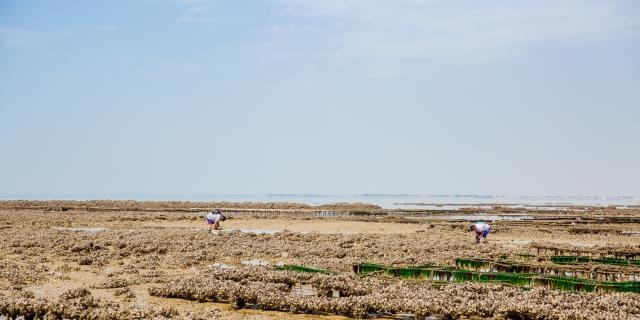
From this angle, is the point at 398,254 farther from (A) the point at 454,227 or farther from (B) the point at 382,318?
(A) the point at 454,227

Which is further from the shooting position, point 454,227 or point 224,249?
point 454,227

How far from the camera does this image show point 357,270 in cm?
2156

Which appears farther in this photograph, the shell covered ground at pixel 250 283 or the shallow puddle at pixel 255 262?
the shallow puddle at pixel 255 262

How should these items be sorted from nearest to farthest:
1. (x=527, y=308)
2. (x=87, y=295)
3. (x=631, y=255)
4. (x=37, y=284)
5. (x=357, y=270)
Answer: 1. (x=527, y=308)
2. (x=87, y=295)
3. (x=37, y=284)
4. (x=357, y=270)
5. (x=631, y=255)

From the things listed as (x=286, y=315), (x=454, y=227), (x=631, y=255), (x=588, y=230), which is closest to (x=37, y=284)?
(x=286, y=315)

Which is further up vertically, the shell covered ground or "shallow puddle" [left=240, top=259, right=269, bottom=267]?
the shell covered ground

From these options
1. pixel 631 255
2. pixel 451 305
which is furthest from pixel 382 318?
pixel 631 255

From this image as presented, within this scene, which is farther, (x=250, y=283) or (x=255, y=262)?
Result: (x=255, y=262)

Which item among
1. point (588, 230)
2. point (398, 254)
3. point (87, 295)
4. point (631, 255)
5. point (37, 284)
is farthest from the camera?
point (588, 230)

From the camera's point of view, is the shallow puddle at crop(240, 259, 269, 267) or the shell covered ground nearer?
the shell covered ground

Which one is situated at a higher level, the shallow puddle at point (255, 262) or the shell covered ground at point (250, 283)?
the shell covered ground at point (250, 283)

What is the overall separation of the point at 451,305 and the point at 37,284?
13540 millimetres

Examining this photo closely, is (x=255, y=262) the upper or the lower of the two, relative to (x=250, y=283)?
lower

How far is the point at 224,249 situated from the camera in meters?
28.6
